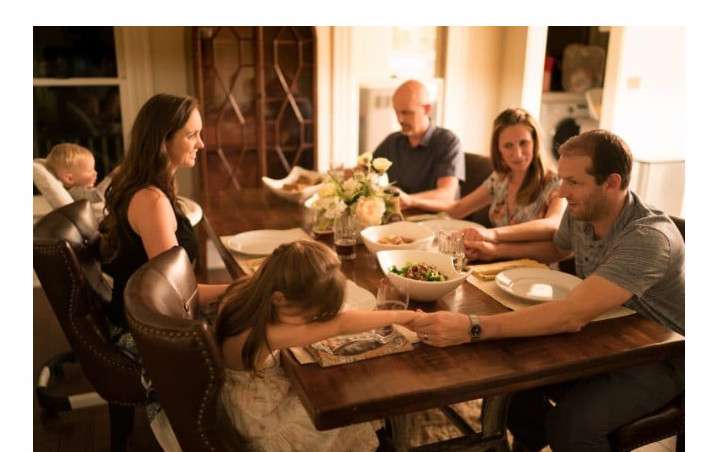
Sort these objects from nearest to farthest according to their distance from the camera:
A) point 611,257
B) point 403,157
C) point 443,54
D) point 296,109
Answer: point 611,257
point 403,157
point 296,109
point 443,54

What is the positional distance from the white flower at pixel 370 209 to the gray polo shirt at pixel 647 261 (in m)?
0.66

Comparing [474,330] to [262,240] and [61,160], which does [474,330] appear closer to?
[262,240]

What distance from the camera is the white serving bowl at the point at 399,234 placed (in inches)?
77.2

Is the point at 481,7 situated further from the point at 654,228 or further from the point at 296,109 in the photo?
the point at 296,109

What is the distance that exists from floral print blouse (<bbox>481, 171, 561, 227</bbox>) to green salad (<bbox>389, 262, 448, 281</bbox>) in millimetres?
763

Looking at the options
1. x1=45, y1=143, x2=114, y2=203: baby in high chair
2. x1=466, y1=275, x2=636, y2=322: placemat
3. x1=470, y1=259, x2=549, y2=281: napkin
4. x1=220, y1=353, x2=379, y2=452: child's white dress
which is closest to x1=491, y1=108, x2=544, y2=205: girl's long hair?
x1=470, y1=259, x2=549, y2=281: napkin

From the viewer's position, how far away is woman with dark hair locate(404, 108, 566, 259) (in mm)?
2102

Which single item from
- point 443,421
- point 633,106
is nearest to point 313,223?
point 443,421

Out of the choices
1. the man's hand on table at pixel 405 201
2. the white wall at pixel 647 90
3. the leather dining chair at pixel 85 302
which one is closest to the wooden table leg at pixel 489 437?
the leather dining chair at pixel 85 302

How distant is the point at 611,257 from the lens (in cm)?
155

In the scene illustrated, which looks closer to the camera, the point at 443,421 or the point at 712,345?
the point at 712,345

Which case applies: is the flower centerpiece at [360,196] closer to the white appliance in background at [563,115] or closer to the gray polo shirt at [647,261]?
the gray polo shirt at [647,261]

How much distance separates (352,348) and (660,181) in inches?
151

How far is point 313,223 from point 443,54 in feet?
9.18
